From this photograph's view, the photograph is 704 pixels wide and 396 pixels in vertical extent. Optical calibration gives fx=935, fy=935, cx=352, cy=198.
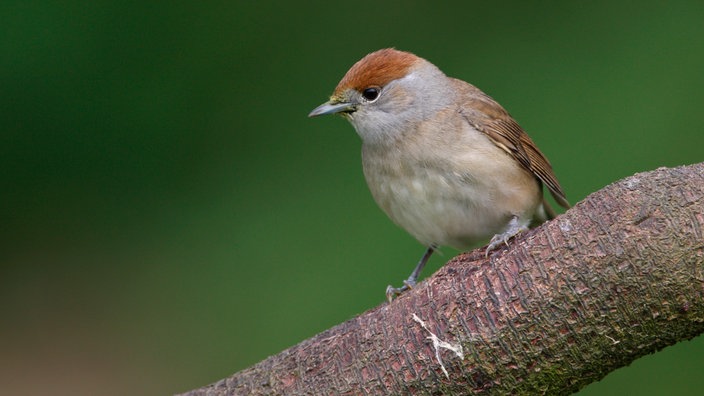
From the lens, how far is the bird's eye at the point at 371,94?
168 inches

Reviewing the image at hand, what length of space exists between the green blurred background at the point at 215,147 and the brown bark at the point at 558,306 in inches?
89.8

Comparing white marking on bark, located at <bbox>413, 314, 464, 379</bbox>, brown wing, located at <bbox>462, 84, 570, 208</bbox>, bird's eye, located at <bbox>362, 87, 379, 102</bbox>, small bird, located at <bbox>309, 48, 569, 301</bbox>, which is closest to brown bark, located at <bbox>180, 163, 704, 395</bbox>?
white marking on bark, located at <bbox>413, 314, 464, 379</bbox>

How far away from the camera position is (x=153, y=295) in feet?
19.6

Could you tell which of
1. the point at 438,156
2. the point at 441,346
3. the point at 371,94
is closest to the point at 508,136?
the point at 438,156

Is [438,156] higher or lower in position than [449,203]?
higher

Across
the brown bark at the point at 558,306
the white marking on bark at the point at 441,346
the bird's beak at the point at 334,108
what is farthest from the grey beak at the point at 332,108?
the white marking on bark at the point at 441,346

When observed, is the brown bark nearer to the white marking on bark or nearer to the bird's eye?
the white marking on bark

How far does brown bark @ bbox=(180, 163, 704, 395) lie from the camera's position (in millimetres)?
2668

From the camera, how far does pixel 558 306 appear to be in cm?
276

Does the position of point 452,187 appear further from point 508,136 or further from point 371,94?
point 371,94

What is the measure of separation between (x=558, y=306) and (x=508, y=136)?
163 centimetres

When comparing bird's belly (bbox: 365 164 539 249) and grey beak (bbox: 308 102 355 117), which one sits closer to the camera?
bird's belly (bbox: 365 164 539 249)

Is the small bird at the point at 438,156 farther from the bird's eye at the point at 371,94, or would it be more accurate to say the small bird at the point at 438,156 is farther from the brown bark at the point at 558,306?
the brown bark at the point at 558,306

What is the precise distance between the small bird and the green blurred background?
3.72 ft
